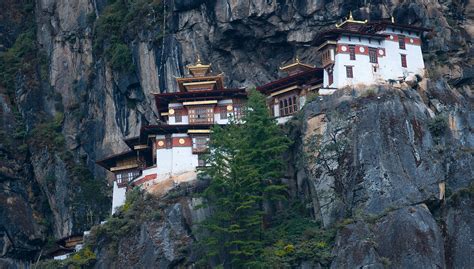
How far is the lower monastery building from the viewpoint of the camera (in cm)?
8181

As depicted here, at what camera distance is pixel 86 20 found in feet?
346

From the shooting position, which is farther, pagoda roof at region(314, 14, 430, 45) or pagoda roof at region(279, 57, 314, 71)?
pagoda roof at region(279, 57, 314, 71)

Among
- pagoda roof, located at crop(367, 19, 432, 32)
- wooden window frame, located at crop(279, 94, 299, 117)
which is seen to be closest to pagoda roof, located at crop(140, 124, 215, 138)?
wooden window frame, located at crop(279, 94, 299, 117)

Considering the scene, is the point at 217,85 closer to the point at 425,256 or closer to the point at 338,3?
the point at 338,3

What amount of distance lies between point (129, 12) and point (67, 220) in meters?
18.3

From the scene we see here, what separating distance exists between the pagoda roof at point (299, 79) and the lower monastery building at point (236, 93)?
72mm

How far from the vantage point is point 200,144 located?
271 feet

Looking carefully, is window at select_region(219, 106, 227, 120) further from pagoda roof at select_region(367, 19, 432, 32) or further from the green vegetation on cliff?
pagoda roof at select_region(367, 19, 432, 32)

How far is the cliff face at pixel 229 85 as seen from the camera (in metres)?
74.0

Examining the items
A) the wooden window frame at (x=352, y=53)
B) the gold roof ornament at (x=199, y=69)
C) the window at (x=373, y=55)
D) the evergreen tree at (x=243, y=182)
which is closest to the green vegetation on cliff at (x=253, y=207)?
the evergreen tree at (x=243, y=182)

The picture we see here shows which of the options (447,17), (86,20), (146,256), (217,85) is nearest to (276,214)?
(146,256)

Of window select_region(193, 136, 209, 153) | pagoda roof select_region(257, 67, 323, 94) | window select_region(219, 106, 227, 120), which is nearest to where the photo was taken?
window select_region(193, 136, 209, 153)

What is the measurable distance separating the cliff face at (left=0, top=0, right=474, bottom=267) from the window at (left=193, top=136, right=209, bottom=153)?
697 centimetres

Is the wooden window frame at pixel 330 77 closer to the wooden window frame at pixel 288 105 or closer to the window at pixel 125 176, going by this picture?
the wooden window frame at pixel 288 105
